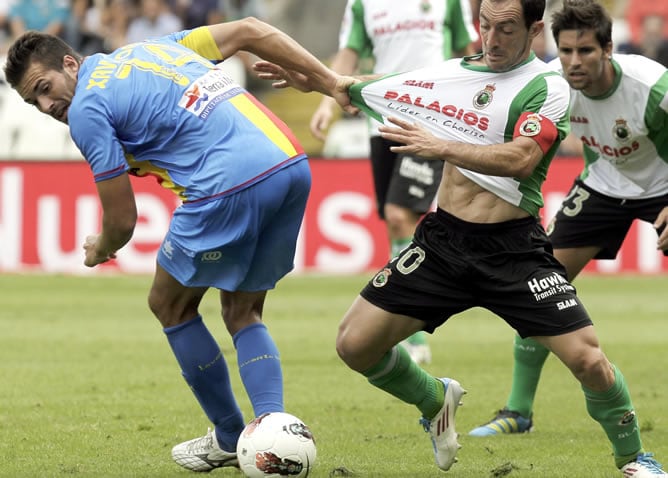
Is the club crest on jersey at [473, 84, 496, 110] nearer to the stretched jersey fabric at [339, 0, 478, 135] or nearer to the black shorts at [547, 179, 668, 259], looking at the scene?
the black shorts at [547, 179, 668, 259]

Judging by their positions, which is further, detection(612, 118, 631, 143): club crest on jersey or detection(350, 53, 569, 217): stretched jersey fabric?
detection(612, 118, 631, 143): club crest on jersey

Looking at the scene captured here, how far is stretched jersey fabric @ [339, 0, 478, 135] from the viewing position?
10398 mm

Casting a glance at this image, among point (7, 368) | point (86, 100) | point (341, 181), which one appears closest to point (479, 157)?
point (86, 100)

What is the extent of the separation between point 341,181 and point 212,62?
10474 mm

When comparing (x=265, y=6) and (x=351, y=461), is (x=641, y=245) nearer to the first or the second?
(x=265, y=6)

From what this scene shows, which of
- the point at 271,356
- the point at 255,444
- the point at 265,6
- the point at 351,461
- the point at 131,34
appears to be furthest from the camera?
the point at 265,6

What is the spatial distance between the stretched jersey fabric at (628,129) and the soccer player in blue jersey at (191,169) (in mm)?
1798

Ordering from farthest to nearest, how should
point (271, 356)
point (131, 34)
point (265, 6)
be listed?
1. point (265, 6)
2. point (131, 34)
3. point (271, 356)

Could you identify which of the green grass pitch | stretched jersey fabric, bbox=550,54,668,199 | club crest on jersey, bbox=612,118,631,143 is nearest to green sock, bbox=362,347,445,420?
the green grass pitch

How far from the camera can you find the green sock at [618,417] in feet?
18.9

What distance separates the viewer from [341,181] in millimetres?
16594

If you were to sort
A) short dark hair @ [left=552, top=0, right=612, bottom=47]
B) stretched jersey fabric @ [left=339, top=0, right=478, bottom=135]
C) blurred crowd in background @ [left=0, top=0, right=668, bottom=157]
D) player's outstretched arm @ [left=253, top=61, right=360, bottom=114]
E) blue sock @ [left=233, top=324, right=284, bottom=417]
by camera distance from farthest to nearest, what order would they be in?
blurred crowd in background @ [left=0, top=0, right=668, bottom=157] → stretched jersey fabric @ [left=339, top=0, right=478, bottom=135] → short dark hair @ [left=552, top=0, right=612, bottom=47] → player's outstretched arm @ [left=253, top=61, right=360, bottom=114] → blue sock @ [left=233, top=324, right=284, bottom=417]

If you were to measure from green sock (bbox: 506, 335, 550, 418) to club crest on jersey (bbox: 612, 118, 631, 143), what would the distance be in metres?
1.21

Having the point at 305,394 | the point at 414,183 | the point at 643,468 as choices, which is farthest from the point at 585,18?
the point at 414,183
